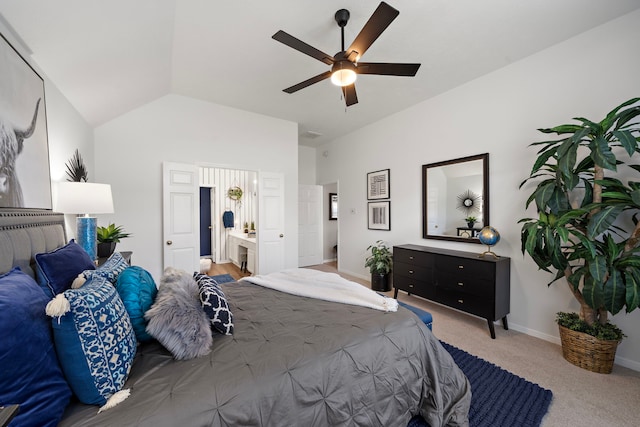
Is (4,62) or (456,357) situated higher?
(4,62)

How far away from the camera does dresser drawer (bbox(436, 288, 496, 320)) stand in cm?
278

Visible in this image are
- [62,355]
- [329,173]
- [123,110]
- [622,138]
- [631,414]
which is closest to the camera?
[62,355]

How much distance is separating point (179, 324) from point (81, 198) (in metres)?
1.74

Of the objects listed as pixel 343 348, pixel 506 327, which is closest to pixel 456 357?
pixel 506 327

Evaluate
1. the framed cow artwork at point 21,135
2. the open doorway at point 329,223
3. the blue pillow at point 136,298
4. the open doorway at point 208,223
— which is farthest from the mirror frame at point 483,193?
the open doorway at point 208,223

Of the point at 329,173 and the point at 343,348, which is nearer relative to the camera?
the point at 343,348

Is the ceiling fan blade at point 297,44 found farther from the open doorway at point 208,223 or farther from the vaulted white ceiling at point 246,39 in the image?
the open doorway at point 208,223

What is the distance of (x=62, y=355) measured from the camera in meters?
0.90

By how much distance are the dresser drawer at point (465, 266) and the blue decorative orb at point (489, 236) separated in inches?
11.3

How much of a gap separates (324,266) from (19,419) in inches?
224

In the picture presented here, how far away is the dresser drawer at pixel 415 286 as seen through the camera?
3.35 m

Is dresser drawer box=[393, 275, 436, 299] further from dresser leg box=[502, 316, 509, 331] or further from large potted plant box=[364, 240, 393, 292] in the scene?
dresser leg box=[502, 316, 509, 331]

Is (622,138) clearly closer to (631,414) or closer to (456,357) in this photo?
(631,414)

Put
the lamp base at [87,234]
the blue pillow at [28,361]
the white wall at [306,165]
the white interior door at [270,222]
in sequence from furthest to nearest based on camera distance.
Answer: the white wall at [306,165]
the white interior door at [270,222]
the lamp base at [87,234]
the blue pillow at [28,361]
